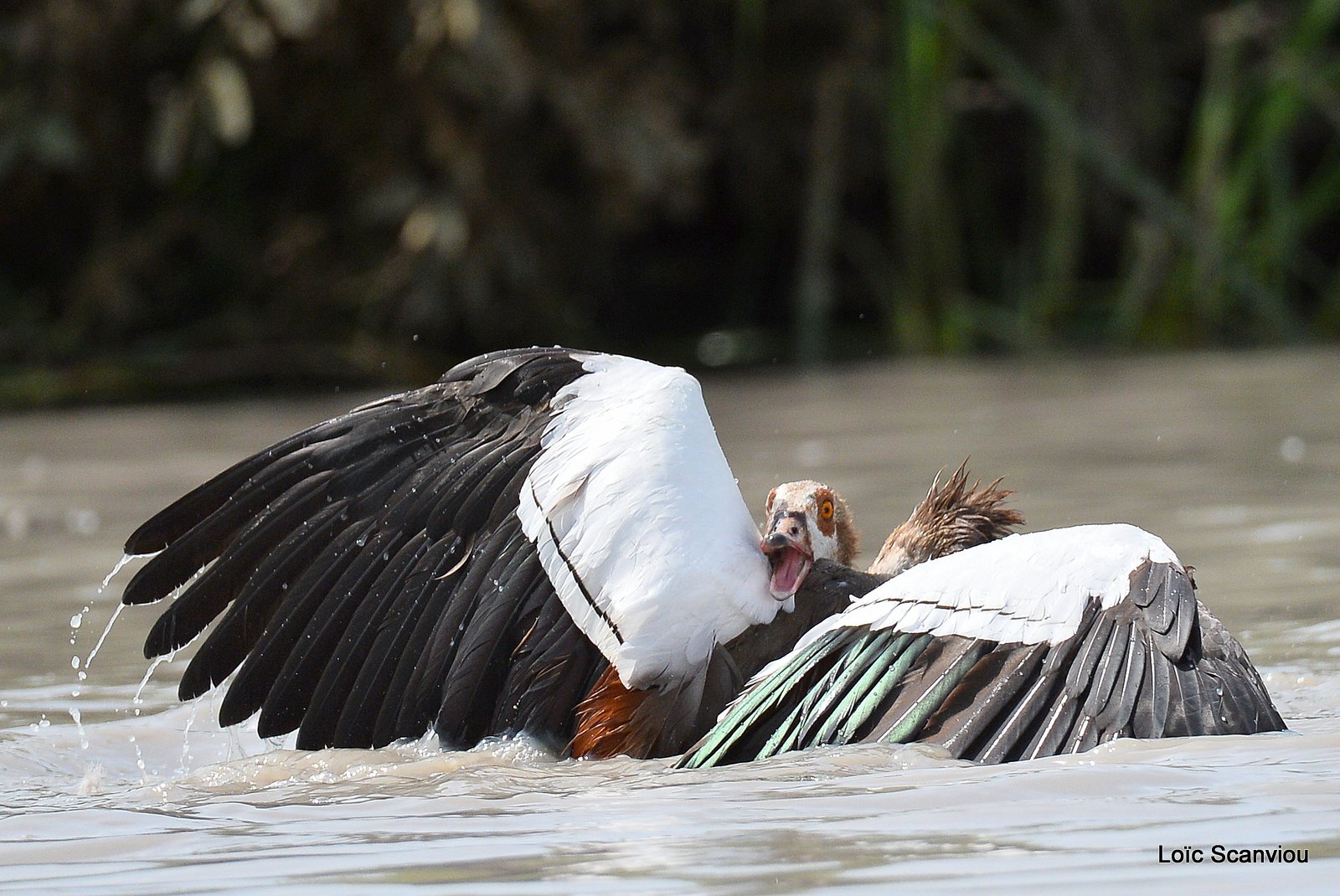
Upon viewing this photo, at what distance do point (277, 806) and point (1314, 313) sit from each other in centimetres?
915

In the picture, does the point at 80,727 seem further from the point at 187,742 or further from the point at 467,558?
the point at 467,558

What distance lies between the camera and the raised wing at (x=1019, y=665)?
2889 millimetres

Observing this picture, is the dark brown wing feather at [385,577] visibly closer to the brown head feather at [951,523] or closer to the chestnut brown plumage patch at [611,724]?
the chestnut brown plumage patch at [611,724]

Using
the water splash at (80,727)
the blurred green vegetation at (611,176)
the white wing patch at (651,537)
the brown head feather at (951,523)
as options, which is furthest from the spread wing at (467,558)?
the blurred green vegetation at (611,176)

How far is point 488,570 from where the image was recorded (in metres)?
3.46

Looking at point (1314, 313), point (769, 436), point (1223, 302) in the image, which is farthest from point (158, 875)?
point (1314, 313)

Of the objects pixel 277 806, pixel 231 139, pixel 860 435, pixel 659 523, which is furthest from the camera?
pixel 231 139

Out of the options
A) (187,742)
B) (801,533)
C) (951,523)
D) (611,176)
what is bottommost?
(187,742)

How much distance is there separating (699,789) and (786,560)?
691mm

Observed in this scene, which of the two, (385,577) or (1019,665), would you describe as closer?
(1019,665)

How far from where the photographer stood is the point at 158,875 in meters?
2.46

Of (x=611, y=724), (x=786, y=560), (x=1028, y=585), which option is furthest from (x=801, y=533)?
(x=1028, y=585)

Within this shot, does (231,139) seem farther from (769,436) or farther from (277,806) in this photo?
(277,806)

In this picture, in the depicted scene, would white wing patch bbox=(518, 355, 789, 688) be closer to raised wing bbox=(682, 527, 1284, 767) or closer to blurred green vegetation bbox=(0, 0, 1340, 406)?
raised wing bbox=(682, 527, 1284, 767)
